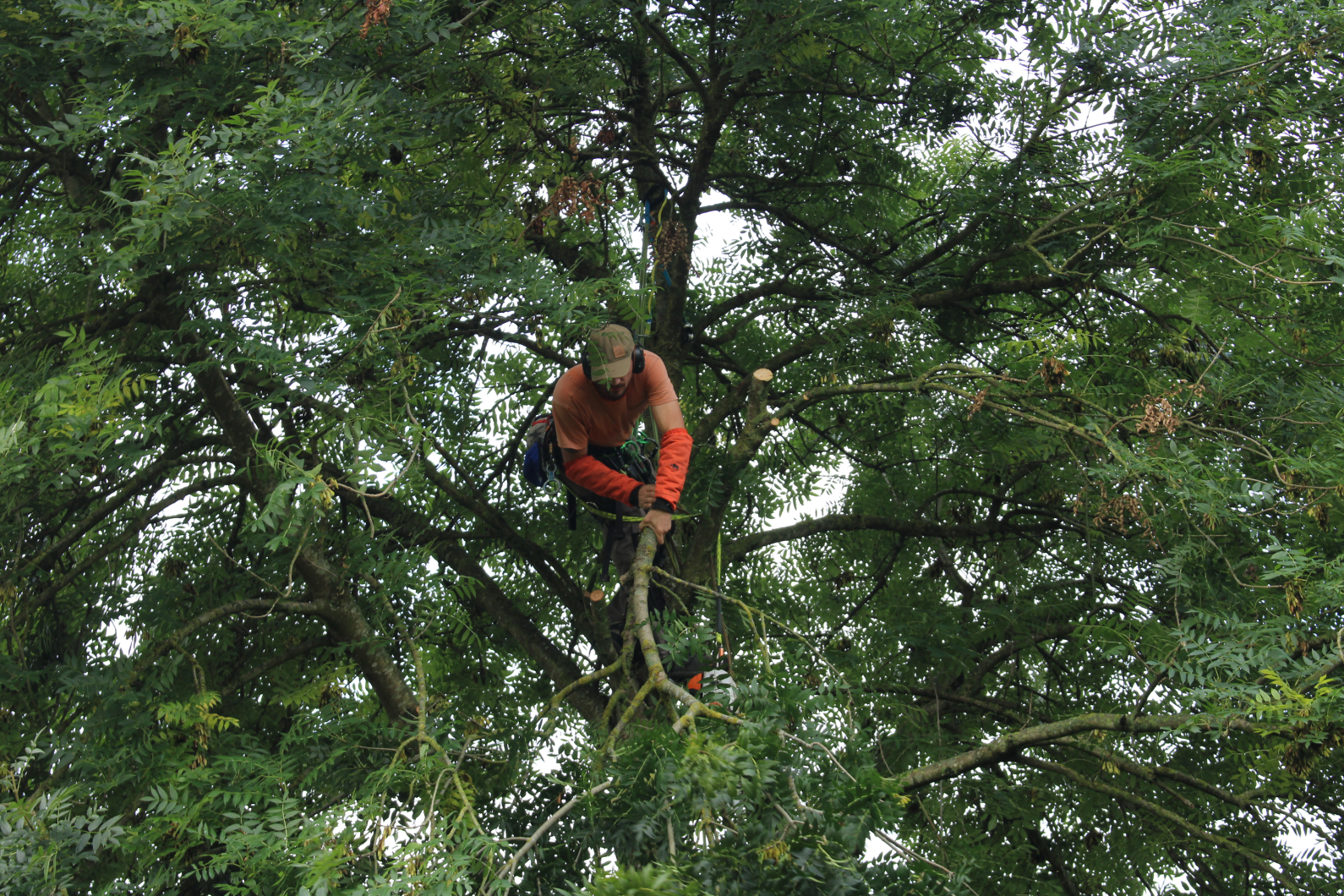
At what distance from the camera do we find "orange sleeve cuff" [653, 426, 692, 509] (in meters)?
5.06

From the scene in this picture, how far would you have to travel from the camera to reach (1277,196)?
5.65 meters

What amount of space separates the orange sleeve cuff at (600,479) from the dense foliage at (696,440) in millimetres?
602

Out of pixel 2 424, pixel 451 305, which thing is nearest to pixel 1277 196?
pixel 451 305

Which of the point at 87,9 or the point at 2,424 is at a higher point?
the point at 87,9

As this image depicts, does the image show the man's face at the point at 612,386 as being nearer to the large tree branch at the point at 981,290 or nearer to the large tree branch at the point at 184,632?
the large tree branch at the point at 184,632

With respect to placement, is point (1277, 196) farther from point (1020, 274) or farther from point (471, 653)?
point (471, 653)

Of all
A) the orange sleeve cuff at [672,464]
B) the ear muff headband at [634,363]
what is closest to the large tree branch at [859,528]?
the orange sleeve cuff at [672,464]

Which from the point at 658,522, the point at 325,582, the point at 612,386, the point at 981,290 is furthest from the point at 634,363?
the point at 981,290

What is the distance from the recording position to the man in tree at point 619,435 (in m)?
5.07

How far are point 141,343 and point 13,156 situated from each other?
1.12 meters

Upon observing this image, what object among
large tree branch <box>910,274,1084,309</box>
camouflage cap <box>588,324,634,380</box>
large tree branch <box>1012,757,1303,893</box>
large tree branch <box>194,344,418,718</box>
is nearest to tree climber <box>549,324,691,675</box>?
camouflage cap <box>588,324,634,380</box>

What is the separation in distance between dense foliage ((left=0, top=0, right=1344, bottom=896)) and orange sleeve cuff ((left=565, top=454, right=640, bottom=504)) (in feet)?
1.98

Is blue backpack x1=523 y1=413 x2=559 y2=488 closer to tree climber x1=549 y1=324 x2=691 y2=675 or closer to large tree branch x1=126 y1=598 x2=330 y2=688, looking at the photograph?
tree climber x1=549 y1=324 x2=691 y2=675

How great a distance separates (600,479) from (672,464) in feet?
1.38
